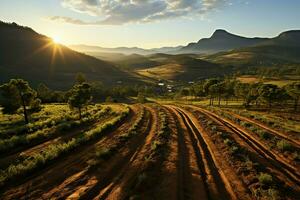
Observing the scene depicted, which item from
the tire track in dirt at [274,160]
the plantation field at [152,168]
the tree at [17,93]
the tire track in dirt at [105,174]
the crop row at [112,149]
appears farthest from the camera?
the tree at [17,93]

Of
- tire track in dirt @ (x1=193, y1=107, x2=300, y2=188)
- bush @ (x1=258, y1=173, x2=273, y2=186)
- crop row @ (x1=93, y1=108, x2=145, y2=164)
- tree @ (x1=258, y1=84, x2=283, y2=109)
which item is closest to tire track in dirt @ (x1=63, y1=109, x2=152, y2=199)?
crop row @ (x1=93, y1=108, x2=145, y2=164)

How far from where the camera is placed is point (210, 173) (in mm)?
19938

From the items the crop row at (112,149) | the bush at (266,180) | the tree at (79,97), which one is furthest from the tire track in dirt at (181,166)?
the tree at (79,97)

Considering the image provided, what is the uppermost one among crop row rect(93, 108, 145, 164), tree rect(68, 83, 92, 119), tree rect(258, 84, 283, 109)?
tree rect(258, 84, 283, 109)

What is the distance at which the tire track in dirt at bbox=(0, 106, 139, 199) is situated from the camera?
16256 mm

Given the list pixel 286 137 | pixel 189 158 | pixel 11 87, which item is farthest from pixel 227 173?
pixel 11 87

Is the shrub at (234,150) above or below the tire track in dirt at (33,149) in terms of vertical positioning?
above

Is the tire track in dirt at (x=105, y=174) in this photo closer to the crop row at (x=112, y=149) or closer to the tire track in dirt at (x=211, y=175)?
the crop row at (x=112, y=149)

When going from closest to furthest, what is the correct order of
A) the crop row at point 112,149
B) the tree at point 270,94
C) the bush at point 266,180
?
the bush at point 266,180
the crop row at point 112,149
the tree at point 270,94

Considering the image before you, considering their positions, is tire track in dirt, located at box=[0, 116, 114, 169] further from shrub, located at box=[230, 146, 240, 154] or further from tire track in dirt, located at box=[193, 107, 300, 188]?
tire track in dirt, located at box=[193, 107, 300, 188]

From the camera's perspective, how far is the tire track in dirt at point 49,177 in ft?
53.3

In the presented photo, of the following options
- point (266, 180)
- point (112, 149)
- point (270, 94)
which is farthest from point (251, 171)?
point (270, 94)

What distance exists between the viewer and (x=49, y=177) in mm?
18797

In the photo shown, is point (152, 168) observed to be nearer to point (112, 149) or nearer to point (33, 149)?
point (112, 149)
